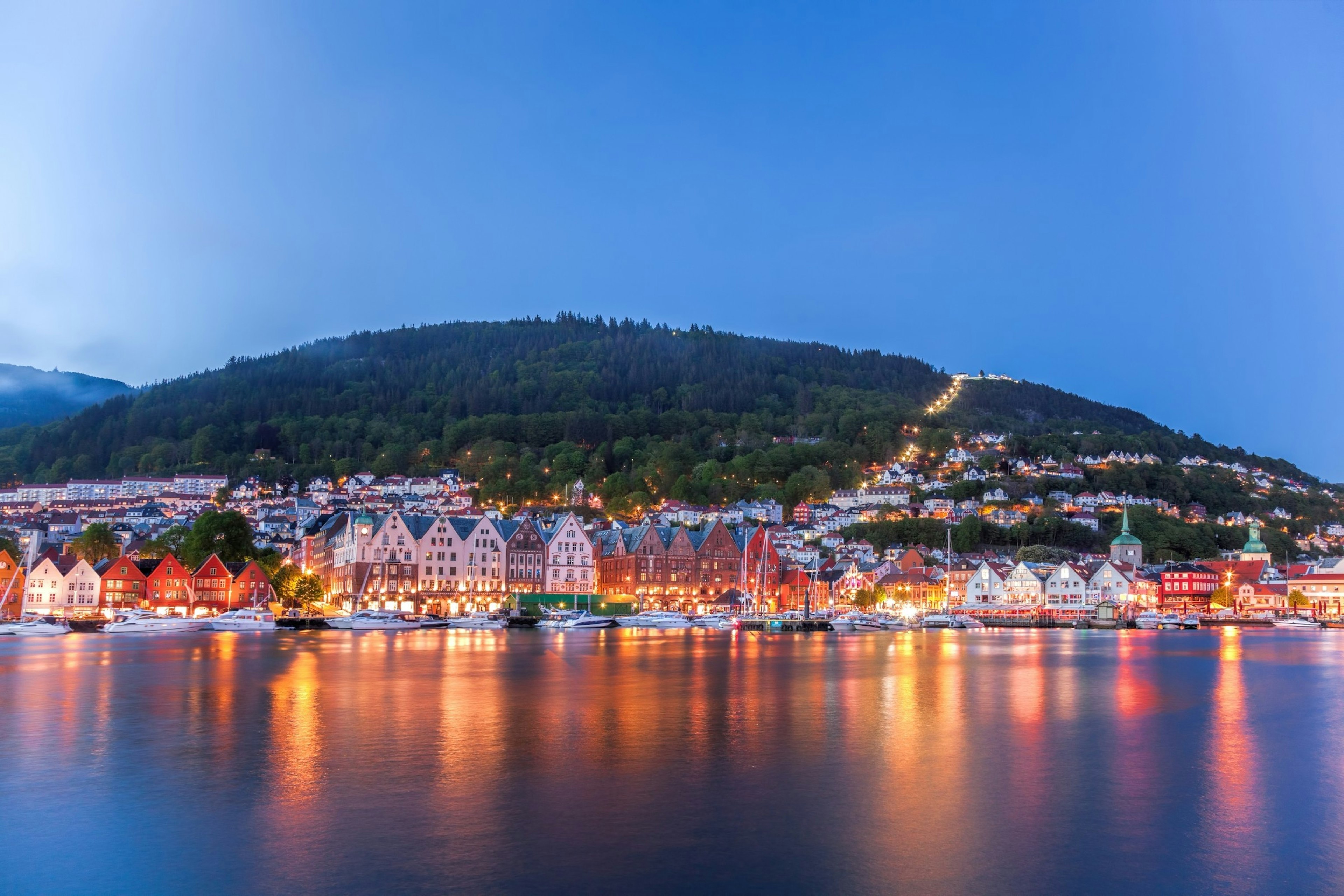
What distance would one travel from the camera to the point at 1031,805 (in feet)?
57.9

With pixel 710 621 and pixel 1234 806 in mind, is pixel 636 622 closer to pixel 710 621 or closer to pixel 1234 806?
pixel 710 621

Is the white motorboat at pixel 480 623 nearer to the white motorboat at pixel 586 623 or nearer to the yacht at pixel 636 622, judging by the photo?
the white motorboat at pixel 586 623

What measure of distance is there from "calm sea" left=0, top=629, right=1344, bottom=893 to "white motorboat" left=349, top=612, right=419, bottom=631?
39.7 m

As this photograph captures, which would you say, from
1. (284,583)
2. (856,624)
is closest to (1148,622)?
(856,624)

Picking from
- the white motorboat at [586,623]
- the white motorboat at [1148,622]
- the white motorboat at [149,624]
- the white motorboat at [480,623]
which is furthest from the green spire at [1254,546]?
the white motorboat at [149,624]

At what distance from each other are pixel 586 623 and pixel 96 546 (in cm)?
5756

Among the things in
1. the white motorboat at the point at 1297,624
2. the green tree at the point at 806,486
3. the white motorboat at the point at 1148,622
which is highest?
the green tree at the point at 806,486

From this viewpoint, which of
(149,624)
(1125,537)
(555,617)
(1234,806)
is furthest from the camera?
(1125,537)

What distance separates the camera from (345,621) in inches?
3184

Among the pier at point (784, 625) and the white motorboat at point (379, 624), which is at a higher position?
the white motorboat at point (379, 624)

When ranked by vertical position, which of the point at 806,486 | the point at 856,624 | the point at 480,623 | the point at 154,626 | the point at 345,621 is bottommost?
the point at 856,624

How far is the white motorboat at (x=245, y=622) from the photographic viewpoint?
7912cm

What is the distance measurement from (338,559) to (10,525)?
81.8 m

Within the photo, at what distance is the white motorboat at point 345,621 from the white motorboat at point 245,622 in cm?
422
